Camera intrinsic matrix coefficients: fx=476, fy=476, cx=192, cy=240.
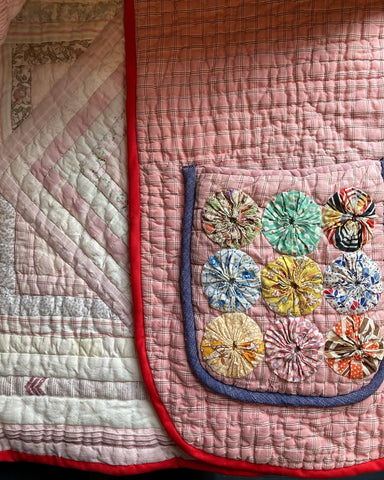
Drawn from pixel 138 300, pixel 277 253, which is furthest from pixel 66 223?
pixel 277 253

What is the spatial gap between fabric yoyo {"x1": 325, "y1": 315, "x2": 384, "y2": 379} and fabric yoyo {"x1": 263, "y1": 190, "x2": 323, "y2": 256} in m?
0.18

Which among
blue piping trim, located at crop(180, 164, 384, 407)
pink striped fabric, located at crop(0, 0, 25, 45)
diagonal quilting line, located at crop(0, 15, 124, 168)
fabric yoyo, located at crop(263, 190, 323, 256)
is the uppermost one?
pink striped fabric, located at crop(0, 0, 25, 45)

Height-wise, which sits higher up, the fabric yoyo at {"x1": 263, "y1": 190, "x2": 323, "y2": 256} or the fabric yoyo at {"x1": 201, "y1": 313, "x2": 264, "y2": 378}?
the fabric yoyo at {"x1": 263, "y1": 190, "x2": 323, "y2": 256}

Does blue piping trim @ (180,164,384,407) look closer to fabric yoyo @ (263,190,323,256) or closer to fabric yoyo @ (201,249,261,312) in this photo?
fabric yoyo @ (201,249,261,312)

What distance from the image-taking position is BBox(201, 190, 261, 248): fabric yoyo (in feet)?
3.30

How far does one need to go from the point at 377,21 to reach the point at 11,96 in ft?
2.67

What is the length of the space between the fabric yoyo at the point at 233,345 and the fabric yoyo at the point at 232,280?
0.09 feet

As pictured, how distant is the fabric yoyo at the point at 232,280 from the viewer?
3.30ft

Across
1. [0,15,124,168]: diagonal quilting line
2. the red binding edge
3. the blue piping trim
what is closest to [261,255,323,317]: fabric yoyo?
the blue piping trim

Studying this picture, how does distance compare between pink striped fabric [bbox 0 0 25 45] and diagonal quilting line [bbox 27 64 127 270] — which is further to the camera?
diagonal quilting line [bbox 27 64 127 270]

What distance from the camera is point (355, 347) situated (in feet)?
3.21

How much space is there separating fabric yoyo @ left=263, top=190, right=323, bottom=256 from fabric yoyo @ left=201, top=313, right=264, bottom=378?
0.58ft

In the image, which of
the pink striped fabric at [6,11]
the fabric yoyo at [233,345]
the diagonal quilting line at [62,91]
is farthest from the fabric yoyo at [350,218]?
the pink striped fabric at [6,11]

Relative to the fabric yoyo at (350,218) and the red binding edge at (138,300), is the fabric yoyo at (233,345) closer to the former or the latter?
the red binding edge at (138,300)
